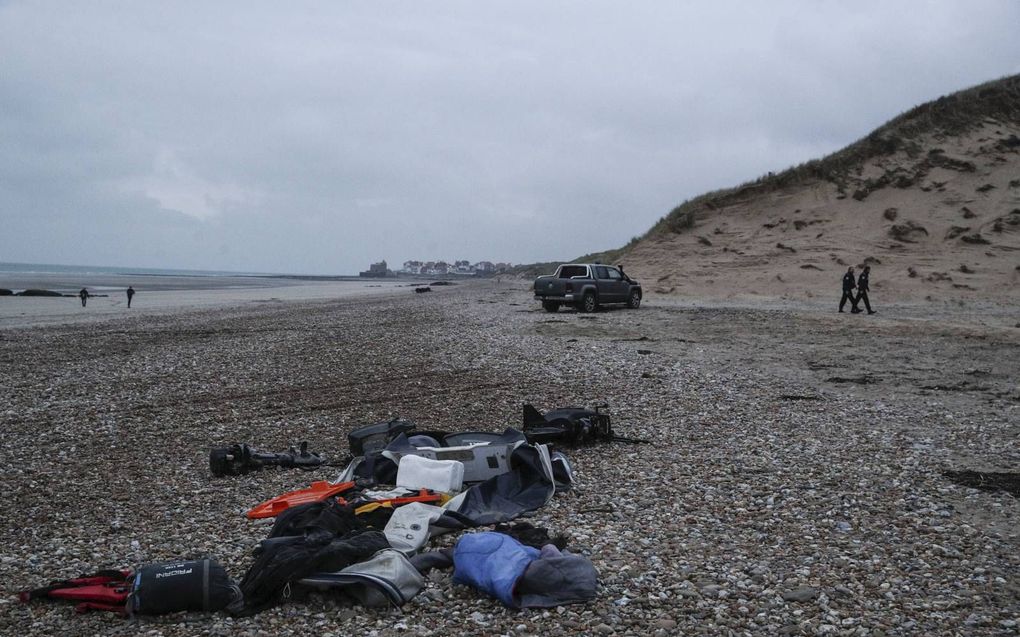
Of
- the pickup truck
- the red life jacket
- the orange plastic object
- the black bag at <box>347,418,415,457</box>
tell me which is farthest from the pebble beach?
the pickup truck

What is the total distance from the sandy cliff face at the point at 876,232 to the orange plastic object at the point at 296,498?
28.1 m

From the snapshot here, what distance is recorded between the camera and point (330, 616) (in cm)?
471

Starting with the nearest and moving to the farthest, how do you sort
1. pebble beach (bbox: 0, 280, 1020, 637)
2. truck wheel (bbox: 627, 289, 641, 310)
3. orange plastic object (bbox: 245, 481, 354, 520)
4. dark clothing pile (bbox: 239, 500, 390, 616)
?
1. pebble beach (bbox: 0, 280, 1020, 637)
2. dark clothing pile (bbox: 239, 500, 390, 616)
3. orange plastic object (bbox: 245, 481, 354, 520)
4. truck wheel (bbox: 627, 289, 641, 310)

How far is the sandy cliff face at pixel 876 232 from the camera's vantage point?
Answer: 32688mm

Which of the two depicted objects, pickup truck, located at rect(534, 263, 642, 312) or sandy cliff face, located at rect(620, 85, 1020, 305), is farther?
sandy cliff face, located at rect(620, 85, 1020, 305)

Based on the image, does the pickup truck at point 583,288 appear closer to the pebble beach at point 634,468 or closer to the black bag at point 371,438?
the pebble beach at point 634,468

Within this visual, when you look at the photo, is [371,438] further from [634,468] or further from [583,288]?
[583,288]

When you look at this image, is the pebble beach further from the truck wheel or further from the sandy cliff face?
the sandy cliff face

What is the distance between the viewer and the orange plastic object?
6574mm

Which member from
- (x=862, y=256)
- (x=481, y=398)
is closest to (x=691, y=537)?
Result: (x=481, y=398)

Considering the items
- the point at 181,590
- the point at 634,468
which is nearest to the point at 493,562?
the point at 181,590

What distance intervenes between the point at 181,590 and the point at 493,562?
2.10 metres

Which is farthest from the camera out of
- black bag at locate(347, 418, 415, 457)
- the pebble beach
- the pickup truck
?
the pickup truck

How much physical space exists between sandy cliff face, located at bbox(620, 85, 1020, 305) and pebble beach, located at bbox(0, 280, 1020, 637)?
1534 cm
